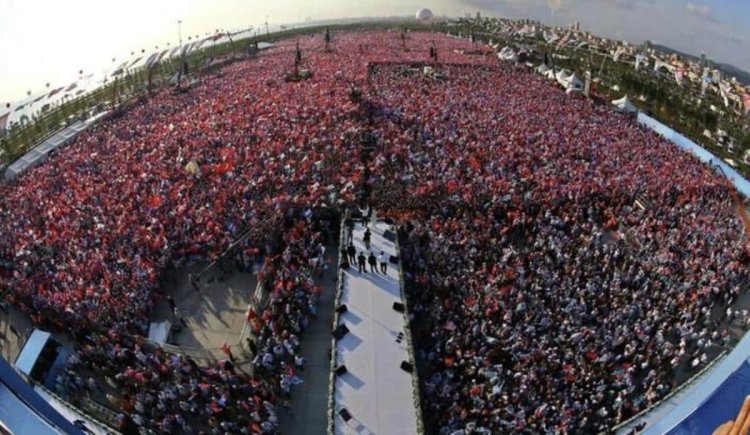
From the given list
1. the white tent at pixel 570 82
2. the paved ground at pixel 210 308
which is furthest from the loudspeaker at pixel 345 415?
the white tent at pixel 570 82

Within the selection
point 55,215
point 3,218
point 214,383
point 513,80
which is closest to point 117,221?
point 55,215

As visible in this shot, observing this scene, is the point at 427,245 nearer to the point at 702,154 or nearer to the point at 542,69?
the point at 702,154

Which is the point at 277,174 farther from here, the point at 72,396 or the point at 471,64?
the point at 471,64

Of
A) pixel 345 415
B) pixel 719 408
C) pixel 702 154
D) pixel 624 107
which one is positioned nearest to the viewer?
pixel 719 408

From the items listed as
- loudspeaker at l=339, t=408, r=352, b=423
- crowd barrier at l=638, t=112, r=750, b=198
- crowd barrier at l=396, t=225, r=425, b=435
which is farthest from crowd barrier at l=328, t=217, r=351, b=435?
crowd barrier at l=638, t=112, r=750, b=198

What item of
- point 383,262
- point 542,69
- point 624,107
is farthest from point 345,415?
point 542,69

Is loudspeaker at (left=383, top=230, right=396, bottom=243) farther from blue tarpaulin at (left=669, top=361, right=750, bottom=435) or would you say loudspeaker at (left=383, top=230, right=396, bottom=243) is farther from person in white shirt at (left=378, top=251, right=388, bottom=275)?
blue tarpaulin at (left=669, top=361, right=750, bottom=435)
